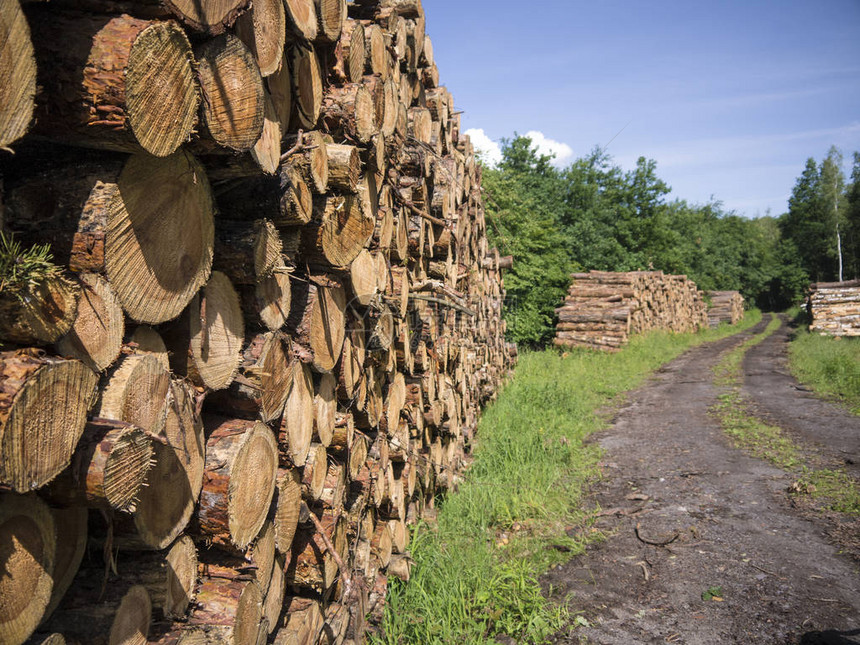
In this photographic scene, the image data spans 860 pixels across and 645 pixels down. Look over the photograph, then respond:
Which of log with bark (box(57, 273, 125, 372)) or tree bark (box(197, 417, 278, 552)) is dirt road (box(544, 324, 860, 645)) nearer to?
tree bark (box(197, 417, 278, 552))

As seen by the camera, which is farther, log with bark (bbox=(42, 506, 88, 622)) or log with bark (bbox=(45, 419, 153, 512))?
log with bark (bbox=(42, 506, 88, 622))

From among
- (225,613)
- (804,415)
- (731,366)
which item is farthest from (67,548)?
(731,366)

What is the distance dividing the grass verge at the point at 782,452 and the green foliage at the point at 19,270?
5.81 meters

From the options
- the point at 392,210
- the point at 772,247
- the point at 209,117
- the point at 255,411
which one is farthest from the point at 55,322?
the point at 772,247

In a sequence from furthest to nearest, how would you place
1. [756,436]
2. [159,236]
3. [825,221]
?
[825,221]
[756,436]
[159,236]

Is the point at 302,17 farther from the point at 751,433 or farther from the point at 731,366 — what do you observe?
the point at 731,366

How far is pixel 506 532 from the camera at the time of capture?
4.57 m

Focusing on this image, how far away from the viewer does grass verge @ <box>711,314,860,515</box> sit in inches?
189

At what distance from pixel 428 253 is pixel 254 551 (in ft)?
10.7

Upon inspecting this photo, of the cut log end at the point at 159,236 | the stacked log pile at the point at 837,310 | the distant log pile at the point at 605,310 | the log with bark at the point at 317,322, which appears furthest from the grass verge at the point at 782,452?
the stacked log pile at the point at 837,310

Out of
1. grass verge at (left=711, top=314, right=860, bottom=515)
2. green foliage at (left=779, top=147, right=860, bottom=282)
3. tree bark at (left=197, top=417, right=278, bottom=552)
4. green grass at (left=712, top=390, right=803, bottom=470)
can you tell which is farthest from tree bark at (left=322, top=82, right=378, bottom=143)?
green foliage at (left=779, top=147, right=860, bottom=282)

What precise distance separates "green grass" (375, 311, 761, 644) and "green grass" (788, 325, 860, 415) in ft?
13.8

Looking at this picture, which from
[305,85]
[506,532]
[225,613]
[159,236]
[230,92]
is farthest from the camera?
[506,532]

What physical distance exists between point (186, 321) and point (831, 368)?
40.7 feet
